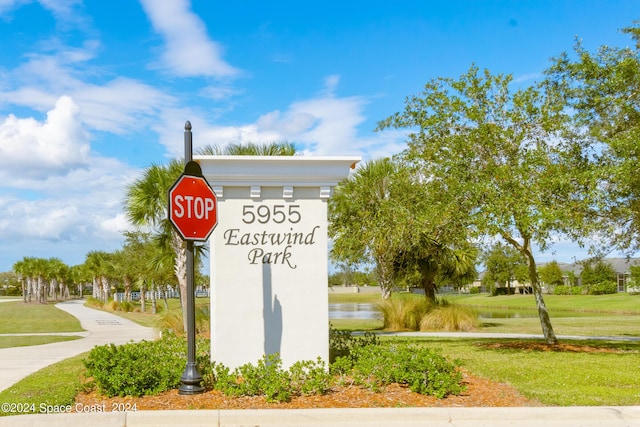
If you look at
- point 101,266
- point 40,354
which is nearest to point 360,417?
point 40,354

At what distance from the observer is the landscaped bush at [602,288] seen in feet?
187

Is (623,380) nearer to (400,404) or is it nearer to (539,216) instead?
(539,216)

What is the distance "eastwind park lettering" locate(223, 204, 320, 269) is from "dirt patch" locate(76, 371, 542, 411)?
6.86 ft

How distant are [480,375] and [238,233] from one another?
469 cm

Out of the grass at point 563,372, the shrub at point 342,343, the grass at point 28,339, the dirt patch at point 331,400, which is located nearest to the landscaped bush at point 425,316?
the grass at point 563,372

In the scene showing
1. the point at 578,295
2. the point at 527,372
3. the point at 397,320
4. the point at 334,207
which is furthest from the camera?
the point at 578,295

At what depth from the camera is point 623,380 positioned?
9.46 meters

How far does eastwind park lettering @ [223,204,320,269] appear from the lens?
8.97 metres

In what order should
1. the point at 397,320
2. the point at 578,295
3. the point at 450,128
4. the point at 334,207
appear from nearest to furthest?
the point at 450,128 → the point at 397,320 → the point at 334,207 → the point at 578,295

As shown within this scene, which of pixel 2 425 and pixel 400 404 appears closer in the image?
pixel 2 425

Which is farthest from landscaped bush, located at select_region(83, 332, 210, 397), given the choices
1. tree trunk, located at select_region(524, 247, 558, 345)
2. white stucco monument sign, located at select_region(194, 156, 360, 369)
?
tree trunk, located at select_region(524, 247, 558, 345)

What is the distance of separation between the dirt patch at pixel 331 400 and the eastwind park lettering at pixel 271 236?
209 centimetres

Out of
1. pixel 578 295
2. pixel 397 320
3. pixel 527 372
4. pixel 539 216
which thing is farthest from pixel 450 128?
pixel 578 295

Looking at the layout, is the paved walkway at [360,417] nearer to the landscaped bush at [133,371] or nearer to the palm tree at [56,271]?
the landscaped bush at [133,371]
